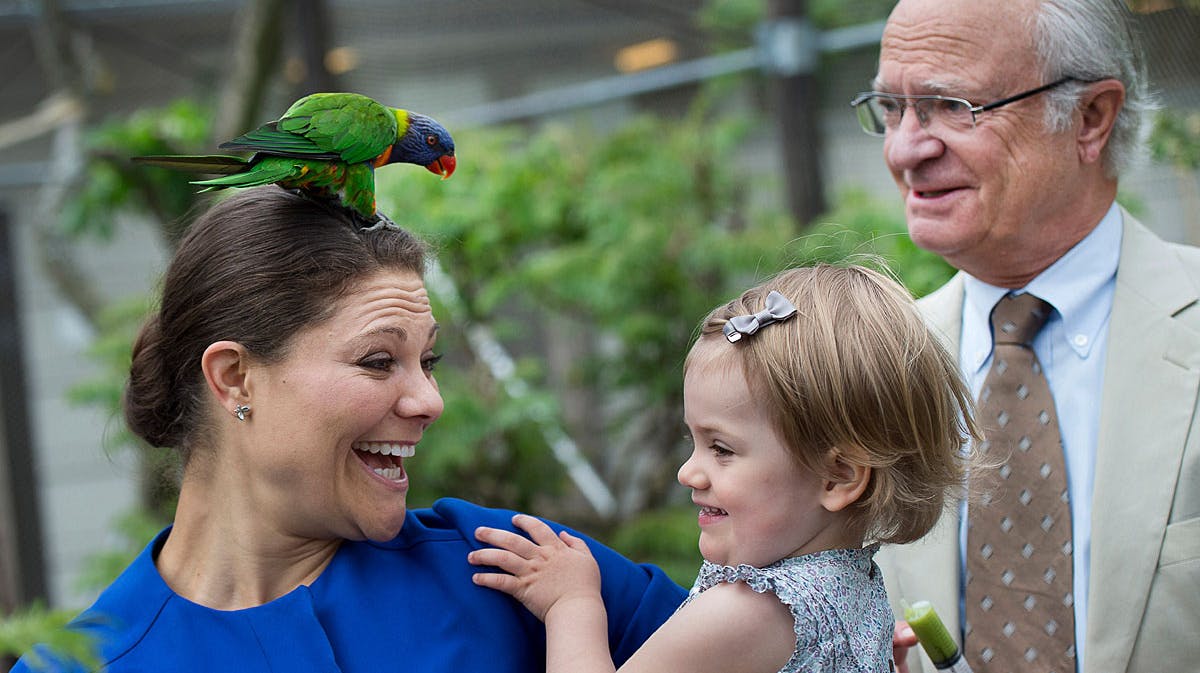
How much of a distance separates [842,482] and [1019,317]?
2.22 ft

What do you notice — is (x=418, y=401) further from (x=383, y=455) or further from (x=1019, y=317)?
(x=1019, y=317)

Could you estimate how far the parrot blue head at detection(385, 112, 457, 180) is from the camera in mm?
1958

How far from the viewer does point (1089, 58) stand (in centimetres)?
216

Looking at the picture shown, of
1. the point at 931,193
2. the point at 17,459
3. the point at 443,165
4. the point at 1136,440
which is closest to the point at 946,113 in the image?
the point at 931,193

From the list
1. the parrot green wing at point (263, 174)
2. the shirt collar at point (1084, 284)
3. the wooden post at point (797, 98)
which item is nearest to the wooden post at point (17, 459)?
the wooden post at point (797, 98)

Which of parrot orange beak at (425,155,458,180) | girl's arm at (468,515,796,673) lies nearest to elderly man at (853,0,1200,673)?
girl's arm at (468,515,796,673)

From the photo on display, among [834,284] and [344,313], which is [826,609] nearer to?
[834,284]

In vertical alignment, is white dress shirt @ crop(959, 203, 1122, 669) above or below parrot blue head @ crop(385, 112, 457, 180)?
below

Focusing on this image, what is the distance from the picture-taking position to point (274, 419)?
180cm

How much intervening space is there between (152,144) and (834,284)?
4.41m

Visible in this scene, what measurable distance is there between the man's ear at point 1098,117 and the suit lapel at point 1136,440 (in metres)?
0.23

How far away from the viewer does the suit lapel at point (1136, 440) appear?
1913mm

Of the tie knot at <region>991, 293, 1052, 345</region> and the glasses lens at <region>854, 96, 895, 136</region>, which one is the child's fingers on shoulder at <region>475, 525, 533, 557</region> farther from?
the glasses lens at <region>854, 96, 895, 136</region>

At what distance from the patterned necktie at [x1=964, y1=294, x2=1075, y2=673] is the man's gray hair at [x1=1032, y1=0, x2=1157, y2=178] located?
0.35 meters
